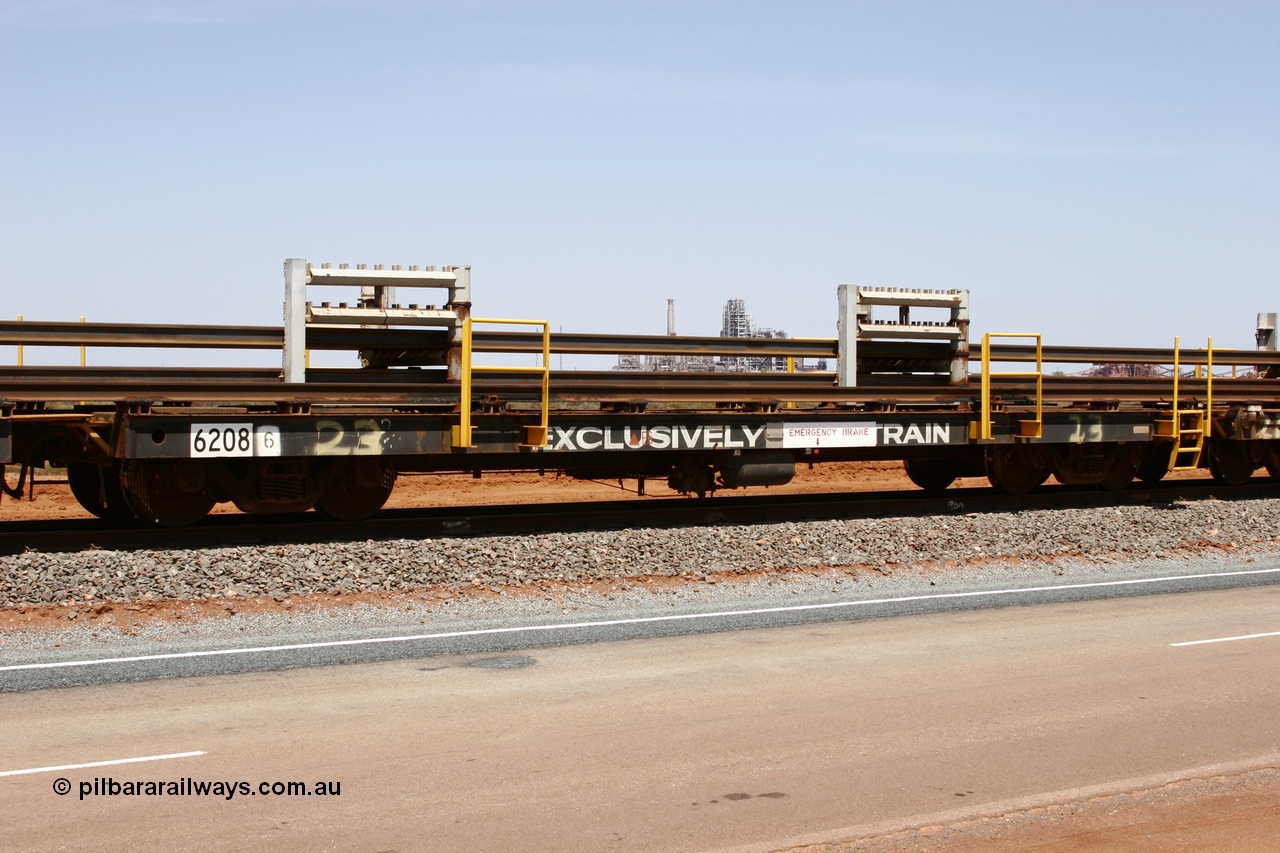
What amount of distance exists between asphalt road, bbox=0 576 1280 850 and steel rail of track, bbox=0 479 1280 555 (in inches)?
151

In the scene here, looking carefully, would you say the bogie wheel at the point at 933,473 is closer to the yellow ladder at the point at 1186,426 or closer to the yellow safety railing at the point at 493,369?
the yellow ladder at the point at 1186,426

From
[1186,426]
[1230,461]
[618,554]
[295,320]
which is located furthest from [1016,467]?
[295,320]

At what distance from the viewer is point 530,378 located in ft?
45.3

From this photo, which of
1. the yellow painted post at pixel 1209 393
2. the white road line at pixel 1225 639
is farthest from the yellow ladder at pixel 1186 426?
the white road line at pixel 1225 639

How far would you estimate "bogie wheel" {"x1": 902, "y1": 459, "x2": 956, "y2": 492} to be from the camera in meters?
17.1

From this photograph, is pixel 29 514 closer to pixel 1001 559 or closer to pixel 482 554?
pixel 482 554

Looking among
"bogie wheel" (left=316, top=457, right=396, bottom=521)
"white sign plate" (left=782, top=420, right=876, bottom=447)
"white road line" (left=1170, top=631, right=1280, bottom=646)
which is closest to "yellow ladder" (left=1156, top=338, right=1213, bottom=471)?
"white sign plate" (left=782, top=420, right=876, bottom=447)

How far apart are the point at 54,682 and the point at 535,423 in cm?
573

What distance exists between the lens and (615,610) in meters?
10.8

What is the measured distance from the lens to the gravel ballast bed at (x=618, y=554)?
10.6 metres

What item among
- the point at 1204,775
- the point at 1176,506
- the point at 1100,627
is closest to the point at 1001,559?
the point at 1100,627

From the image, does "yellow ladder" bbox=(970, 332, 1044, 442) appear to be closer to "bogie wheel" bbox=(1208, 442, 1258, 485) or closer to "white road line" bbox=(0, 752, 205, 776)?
"bogie wheel" bbox=(1208, 442, 1258, 485)

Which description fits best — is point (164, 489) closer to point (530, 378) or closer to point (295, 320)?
point (295, 320)

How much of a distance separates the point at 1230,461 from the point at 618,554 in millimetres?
10814
